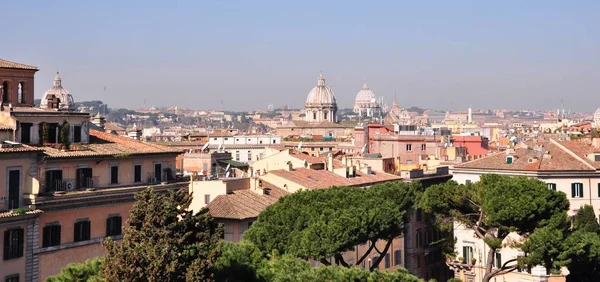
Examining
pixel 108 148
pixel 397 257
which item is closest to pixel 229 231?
pixel 108 148

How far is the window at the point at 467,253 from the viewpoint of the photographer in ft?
153

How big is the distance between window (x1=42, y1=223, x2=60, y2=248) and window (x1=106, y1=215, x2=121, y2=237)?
2.45 meters

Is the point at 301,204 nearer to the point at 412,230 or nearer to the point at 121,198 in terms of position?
the point at 121,198

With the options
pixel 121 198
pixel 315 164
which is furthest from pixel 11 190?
pixel 315 164

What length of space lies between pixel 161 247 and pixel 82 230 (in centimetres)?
1308

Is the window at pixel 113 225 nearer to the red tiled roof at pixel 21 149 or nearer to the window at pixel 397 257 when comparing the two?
the red tiled roof at pixel 21 149

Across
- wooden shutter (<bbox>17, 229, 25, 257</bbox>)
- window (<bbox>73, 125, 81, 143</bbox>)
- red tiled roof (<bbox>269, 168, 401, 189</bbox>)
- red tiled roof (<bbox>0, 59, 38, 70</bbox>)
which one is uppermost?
red tiled roof (<bbox>0, 59, 38, 70</bbox>)

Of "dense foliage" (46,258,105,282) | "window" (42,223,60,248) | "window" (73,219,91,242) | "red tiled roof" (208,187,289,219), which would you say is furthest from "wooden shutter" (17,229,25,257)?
"red tiled roof" (208,187,289,219)

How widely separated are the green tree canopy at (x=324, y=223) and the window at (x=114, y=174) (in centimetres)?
561

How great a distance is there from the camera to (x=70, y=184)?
110 feet

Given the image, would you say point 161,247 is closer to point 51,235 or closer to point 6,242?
point 6,242

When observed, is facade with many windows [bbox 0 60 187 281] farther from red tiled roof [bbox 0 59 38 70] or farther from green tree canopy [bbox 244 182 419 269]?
green tree canopy [bbox 244 182 419 269]

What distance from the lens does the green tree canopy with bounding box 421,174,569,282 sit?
34.7m

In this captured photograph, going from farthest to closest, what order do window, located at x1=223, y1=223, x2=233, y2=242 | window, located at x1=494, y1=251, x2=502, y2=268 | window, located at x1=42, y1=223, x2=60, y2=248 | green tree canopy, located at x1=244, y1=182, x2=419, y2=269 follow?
window, located at x1=494, y1=251, x2=502, y2=268
window, located at x1=223, y1=223, x2=233, y2=242
green tree canopy, located at x1=244, y1=182, x2=419, y2=269
window, located at x1=42, y1=223, x2=60, y2=248
